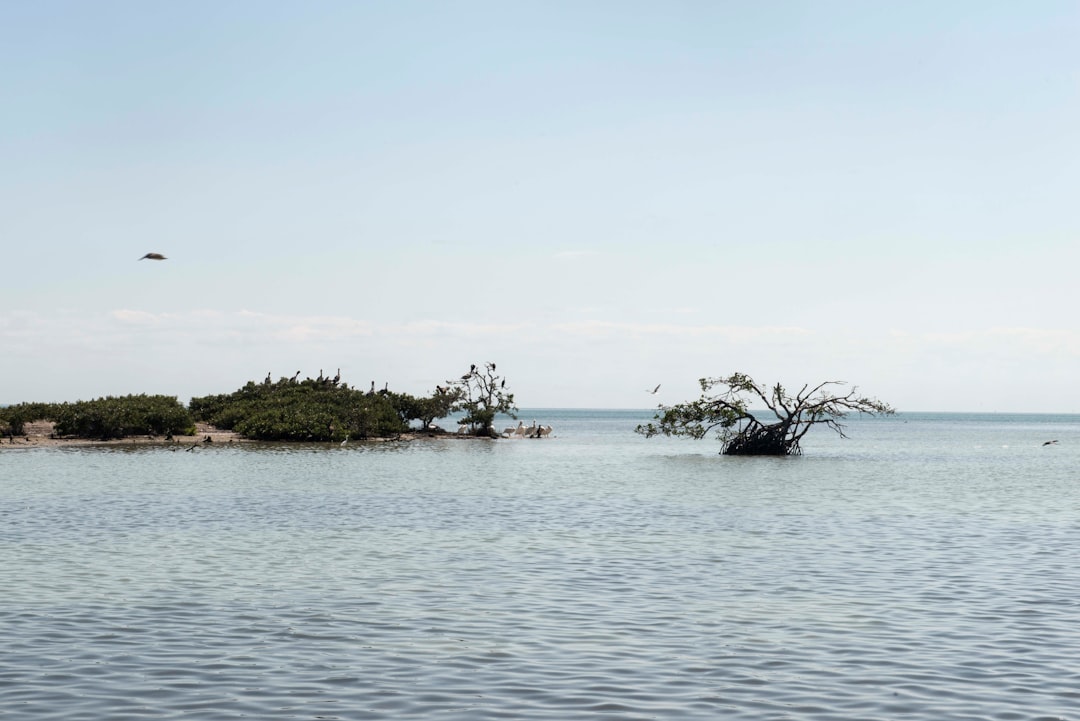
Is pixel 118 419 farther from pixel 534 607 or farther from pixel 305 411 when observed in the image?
pixel 534 607

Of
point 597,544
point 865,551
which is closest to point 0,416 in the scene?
point 597,544

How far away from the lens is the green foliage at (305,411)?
88.6m

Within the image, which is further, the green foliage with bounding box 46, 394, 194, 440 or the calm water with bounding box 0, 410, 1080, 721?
the green foliage with bounding box 46, 394, 194, 440

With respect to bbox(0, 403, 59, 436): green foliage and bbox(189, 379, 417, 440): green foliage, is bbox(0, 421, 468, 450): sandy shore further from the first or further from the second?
bbox(189, 379, 417, 440): green foliage

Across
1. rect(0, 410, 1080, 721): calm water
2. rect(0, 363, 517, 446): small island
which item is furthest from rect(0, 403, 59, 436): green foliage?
rect(0, 410, 1080, 721): calm water

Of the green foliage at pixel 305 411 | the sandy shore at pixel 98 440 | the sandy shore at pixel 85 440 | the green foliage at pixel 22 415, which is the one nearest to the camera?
the sandy shore at pixel 98 440

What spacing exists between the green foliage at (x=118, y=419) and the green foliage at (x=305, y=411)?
5882mm

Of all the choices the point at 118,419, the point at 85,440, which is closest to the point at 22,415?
the point at 85,440

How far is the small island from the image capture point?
8131 cm

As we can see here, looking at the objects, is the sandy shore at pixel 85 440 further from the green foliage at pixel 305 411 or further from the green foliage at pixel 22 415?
the green foliage at pixel 305 411

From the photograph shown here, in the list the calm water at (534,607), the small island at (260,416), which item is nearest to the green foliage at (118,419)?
the small island at (260,416)

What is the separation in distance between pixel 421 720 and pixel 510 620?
5409mm

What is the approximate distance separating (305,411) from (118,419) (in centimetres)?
1527

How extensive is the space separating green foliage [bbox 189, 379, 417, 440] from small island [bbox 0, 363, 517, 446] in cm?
8
